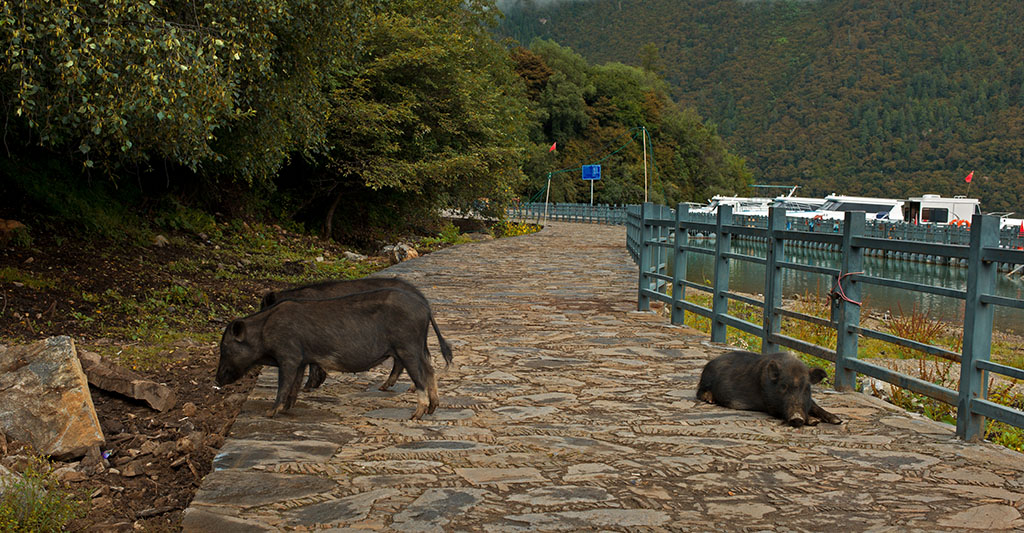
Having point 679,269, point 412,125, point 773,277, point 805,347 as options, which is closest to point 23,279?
point 679,269

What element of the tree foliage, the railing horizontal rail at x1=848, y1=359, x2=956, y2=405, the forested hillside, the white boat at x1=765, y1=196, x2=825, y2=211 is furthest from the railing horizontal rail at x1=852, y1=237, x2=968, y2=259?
the forested hillside

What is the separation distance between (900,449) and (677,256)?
536 cm

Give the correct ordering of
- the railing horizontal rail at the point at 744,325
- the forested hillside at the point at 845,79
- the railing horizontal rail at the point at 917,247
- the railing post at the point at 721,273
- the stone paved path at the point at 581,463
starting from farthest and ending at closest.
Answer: the forested hillside at the point at 845,79 < the railing post at the point at 721,273 < the railing horizontal rail at the point at 744,325 < the railing horizontal rail at the point at 917,247 < the stone paved path at the point at 581,463

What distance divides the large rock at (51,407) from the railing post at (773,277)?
222 inches

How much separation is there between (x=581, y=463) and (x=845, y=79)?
15107cm

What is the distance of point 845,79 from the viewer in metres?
142

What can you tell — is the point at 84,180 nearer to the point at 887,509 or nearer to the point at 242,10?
the point at 242,10

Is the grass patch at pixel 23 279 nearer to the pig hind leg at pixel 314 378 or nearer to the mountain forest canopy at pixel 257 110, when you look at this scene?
the mountain forest canopy at pixel 257 110

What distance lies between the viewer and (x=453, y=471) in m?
4.63

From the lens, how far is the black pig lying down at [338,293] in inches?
242

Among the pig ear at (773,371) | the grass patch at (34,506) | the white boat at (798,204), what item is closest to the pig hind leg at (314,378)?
the grass patch at (34,506)

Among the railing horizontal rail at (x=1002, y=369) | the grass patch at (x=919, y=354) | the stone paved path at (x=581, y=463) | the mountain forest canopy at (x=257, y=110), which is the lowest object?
the grass patch at (x=919, y=354)

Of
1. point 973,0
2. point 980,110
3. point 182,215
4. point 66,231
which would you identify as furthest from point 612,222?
point 973,0

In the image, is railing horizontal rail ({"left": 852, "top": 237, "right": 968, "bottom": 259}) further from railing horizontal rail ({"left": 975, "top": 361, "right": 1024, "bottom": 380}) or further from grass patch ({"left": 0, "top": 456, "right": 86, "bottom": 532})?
grass patch ({"left": 0, "top": 456, "right": 86, "bottom": 532})
